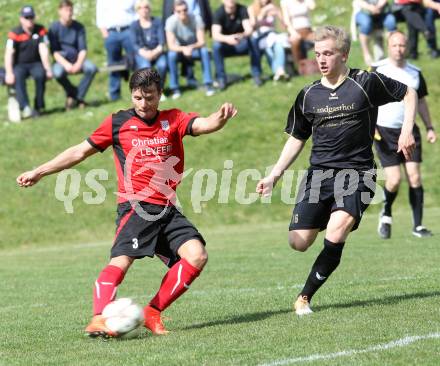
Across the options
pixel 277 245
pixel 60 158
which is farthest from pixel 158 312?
pixel 277 245

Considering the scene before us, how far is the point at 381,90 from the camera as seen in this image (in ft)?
26.6

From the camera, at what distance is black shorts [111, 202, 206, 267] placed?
756 centimetres

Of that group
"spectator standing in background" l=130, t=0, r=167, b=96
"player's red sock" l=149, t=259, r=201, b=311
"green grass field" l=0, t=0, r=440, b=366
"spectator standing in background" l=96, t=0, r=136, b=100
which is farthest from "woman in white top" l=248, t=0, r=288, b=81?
"player's red sock" l=149, t=259, r=201, b=311

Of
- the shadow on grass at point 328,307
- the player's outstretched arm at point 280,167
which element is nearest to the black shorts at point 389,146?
the shadow on grass at point 328,307

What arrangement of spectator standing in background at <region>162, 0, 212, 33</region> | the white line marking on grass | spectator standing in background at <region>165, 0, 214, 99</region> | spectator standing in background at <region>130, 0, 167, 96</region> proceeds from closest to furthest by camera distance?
the white line marking on grass < spectator standing in background at <region>165, 0, 214, 99</region> < spectator standing in background at <region>130, 0, 167, 96</region> < spectator standing in background at <region>162, 0, 212, 33</region>

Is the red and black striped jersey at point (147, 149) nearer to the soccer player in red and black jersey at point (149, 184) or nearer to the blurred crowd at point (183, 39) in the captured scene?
the soccer player in red and black jersey at point (149, 184)

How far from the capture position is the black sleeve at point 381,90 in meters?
8.05

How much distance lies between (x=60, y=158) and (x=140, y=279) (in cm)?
415

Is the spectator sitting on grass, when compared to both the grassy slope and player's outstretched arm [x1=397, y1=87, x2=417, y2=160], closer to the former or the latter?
the grassy slope

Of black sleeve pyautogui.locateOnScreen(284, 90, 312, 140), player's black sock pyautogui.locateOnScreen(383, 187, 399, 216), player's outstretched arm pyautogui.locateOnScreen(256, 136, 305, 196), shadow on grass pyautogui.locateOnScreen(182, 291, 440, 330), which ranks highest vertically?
black sleeve pyautogui.locateOnScreen(284, 90, 312, 140)

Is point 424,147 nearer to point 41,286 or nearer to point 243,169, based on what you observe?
point 243,169

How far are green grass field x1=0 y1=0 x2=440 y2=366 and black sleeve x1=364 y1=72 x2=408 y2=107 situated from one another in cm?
164

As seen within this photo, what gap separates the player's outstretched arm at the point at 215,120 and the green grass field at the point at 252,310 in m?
1.47

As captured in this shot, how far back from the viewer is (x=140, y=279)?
1159cm
